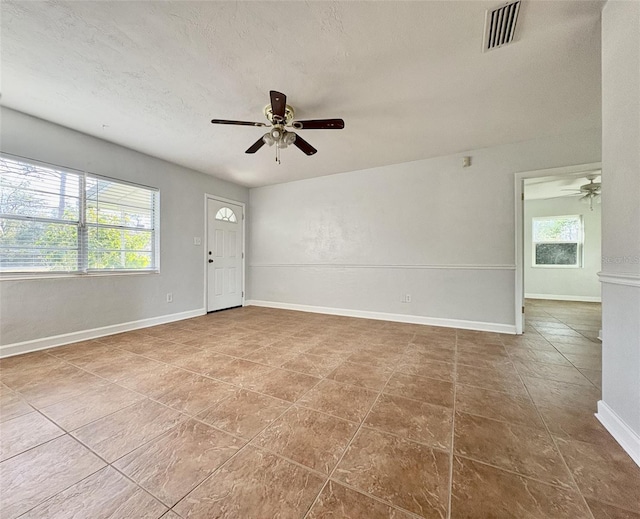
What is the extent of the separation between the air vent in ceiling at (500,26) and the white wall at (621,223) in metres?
0.47

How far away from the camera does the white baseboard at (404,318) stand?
3.31m

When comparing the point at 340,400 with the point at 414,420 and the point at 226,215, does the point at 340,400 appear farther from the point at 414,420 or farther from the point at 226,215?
the point at 226,215

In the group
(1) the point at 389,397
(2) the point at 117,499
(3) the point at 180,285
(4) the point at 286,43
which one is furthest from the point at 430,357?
(3) the point at 180,285

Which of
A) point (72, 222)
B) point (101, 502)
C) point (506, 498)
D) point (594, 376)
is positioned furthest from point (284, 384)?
point (72, 222)

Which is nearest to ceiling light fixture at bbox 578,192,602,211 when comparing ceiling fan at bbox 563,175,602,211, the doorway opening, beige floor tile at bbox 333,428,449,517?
ceiling fan at bbox 563,175,602,211

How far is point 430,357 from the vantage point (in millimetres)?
2490

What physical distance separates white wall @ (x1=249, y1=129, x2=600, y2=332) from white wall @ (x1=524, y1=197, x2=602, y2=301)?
409cm

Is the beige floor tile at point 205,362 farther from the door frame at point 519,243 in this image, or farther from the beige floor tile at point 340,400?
the door frame at point 519,243

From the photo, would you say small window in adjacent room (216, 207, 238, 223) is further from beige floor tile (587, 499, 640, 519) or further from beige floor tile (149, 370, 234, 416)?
→ beige floor tile (587, 499, 640, 519)

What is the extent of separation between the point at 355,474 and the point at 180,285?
3.85 meters

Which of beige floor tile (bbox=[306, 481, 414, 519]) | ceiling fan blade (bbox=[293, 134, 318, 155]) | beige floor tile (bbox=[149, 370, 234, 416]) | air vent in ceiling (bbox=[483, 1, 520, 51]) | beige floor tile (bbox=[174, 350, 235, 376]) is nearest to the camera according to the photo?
beige floor tile (bbox=[306, 481, 414, 519])

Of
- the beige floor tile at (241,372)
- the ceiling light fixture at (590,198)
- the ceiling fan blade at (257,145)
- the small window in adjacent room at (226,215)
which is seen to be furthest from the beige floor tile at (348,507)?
the ceiling light fixture at (590,198)

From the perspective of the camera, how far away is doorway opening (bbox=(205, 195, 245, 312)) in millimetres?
4531

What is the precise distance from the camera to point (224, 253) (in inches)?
190
